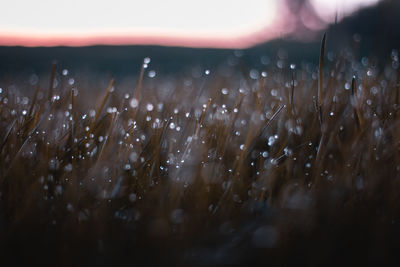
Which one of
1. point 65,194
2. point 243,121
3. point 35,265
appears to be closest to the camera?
point 35,265

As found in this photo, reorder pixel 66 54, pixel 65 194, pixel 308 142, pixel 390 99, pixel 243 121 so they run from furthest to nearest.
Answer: pixel 66 54
pixel 243 121
pixel 390 99
pixel 308 142
pixel 65 194

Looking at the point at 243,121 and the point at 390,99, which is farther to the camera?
the point at 243,121

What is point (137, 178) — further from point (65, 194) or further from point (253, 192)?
point (253, 192)

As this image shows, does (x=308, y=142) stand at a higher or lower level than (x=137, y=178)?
higher

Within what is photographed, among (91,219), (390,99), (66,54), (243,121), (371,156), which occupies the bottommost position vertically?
(91,219)

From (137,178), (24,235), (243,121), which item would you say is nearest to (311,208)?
(137,178)

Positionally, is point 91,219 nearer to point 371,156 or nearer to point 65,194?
point 65,194

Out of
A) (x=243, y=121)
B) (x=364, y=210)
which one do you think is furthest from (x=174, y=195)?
(x=243, y=121)

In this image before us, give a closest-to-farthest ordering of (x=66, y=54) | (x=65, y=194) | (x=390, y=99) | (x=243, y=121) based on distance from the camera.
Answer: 1. (x=65, y=194)
2. (x=390, y=99)
3. (x=243, y=121)
4. (x=66, y=54)

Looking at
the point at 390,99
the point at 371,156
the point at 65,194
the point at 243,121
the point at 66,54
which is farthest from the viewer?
the point at 66,54
